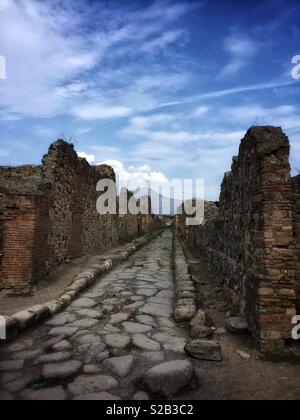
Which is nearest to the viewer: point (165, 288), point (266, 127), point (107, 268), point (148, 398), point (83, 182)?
point (148, 398)

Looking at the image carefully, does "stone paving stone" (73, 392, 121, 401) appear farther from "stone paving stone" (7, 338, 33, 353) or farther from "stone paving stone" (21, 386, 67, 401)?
"stone paving stone" (7, 338, 33, 353)

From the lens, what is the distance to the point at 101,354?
376cm

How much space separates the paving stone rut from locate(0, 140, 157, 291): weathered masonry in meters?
1.67

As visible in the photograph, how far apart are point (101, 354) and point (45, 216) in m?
4.60

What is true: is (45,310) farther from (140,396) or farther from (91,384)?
(140,396)

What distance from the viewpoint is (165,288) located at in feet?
24.5

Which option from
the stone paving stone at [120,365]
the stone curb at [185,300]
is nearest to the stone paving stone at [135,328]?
the stone curb at [185,300]

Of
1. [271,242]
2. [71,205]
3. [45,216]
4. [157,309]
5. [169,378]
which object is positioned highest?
[71,205]

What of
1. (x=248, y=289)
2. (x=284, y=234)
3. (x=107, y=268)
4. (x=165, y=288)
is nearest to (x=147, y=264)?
(x=107, y=268)

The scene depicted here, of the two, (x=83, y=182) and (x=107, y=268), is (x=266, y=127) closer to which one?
(x=107, y=268)

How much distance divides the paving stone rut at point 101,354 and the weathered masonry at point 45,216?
167 cm

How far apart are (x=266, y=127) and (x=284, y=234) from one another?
1421mm

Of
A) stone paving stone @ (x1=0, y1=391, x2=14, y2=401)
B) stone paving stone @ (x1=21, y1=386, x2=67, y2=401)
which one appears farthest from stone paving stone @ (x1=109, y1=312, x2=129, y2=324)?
stone paving stone @ (x1=0, y1=391, x2=14, y2=401)

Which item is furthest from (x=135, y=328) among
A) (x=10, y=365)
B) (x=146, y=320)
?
(x=10, y=365)
